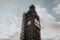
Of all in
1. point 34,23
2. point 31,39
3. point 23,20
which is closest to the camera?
point 31,39

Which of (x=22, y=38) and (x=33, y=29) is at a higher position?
(x=33, y=29)

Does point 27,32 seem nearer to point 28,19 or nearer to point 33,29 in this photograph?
point 33,29

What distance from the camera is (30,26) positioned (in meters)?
67.5

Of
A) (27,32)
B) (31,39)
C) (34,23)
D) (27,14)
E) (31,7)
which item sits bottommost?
(31,39)

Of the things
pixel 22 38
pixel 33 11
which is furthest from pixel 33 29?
pixel 33 11

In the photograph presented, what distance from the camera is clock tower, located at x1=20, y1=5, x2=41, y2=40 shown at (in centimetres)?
6553

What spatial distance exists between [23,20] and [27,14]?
4.59 m

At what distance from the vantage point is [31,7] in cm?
7544

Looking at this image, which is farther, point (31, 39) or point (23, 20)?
point (23, 20)

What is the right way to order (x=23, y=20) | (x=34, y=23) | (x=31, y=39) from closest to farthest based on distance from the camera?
(x=31, y=39), (x=34, y=23), (x=23, y=20)

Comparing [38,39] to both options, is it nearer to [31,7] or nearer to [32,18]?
[32,18]

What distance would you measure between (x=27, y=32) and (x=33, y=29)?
415cm

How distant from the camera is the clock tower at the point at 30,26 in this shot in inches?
2580

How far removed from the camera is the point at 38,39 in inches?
2771
